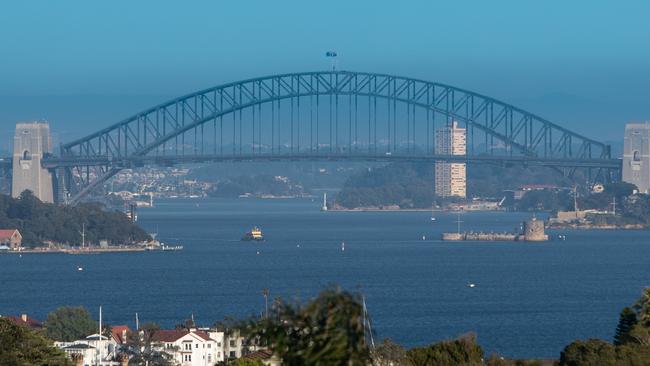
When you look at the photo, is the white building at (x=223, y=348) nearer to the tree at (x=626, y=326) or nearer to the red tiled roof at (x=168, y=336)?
the red tiled roof at (x=168, y=336)

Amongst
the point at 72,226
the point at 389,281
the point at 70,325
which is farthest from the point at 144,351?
the point at 72,226

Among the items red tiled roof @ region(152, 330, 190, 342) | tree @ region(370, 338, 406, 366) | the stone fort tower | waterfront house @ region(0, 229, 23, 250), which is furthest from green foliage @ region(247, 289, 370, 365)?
the stone fort tower

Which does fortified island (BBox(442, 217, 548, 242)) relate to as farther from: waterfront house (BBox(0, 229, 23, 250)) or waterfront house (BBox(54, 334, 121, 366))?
waterfront house (BBox(54, 334, 121, 366))

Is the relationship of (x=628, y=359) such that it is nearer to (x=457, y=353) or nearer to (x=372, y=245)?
(x=457, y=353)

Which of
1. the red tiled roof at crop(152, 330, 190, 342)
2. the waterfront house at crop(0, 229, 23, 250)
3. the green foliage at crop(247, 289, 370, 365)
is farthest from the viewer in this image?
the waterfront house at crop(0, 229, 23, 250)

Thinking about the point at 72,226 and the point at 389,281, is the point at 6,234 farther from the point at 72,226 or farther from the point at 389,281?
the point at 389,281

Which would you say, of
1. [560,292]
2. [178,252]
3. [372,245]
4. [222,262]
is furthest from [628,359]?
[372,245]

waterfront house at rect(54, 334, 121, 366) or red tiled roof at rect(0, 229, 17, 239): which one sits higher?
red tiled roof at rect(0, 229, 17, 239)
